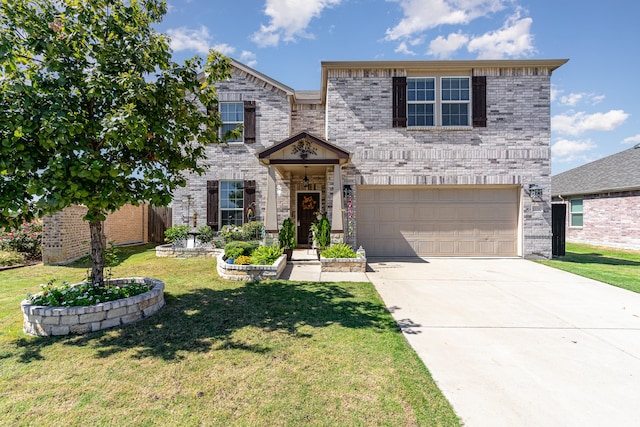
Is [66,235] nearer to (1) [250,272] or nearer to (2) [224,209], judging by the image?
(2) [224,209]

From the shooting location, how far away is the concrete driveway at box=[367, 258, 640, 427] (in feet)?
8.44

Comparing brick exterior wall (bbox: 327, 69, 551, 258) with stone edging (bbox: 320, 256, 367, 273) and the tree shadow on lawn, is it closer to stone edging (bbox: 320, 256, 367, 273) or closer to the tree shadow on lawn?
stone edging (bbox: 320, 256, 367, 273)

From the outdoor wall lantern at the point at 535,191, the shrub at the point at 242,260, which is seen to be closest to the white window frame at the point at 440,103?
the outdoor wall lantern at the point at 535,191

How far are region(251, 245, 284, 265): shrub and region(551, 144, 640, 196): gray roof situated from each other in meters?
15.0

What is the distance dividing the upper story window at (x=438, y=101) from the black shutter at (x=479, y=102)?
183mm

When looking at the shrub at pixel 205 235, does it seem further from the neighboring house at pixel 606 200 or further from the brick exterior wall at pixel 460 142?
the neighboring house at pixel 606 200

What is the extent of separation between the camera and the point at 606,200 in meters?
13.7

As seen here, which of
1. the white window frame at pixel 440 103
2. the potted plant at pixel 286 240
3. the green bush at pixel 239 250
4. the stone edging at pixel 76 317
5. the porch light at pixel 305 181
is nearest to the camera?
the stone edging at pixel 76 317

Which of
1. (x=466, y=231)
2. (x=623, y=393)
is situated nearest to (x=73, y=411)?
(x=623, y=393)

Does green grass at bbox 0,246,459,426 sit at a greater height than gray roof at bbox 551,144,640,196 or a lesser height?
lesser

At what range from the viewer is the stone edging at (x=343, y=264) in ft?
25.5

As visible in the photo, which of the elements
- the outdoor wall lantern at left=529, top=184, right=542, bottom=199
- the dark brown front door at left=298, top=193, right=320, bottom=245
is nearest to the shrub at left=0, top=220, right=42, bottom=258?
the dark brown front door at left=298, top=193, right=320, bottom=245

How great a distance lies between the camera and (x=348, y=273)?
764 cm

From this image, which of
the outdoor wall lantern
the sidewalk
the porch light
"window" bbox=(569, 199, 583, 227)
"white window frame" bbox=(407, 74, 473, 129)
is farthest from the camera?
"window" bbox=(569, 199, 583, 227)
